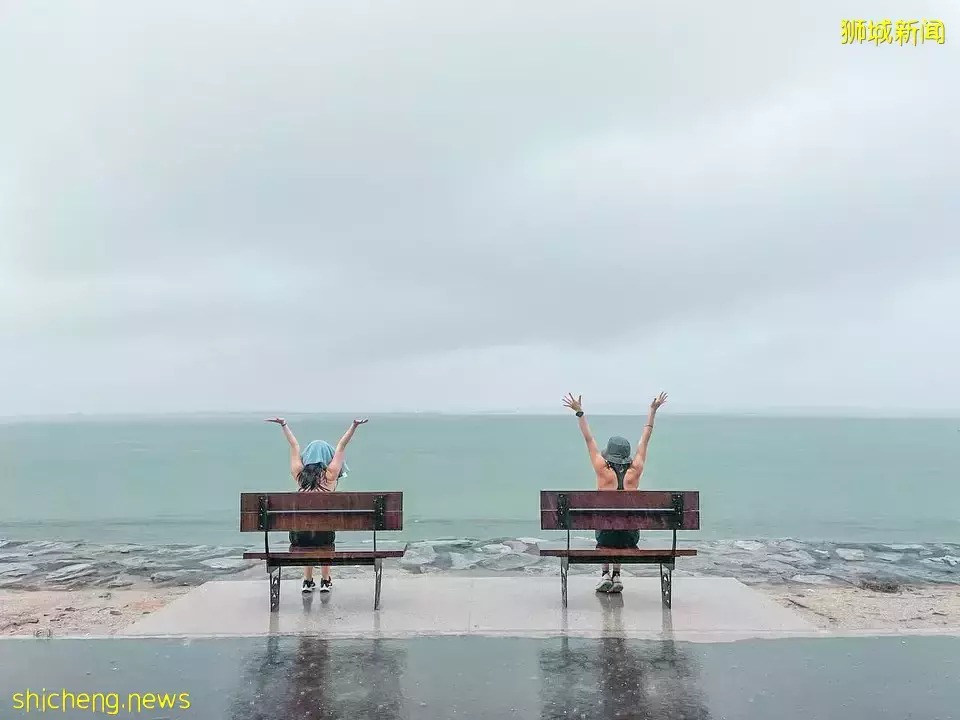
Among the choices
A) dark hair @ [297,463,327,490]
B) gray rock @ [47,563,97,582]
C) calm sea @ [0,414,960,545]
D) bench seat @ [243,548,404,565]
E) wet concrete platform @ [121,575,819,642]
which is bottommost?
calm sea @ [0,414,960,545]

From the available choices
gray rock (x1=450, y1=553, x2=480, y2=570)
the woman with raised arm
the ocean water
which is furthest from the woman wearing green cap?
gray rock (x1=450, y1=553, x2=480, y2=570)

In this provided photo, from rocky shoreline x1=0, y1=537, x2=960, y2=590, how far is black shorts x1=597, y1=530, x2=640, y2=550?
1.81m

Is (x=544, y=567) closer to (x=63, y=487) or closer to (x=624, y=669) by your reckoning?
(x=624, y=669)

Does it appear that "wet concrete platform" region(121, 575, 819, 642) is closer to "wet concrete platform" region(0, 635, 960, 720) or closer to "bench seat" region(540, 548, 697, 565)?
"wet concrete platform" region(0, 635, 960, 720)

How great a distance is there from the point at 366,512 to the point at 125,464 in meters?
67.1

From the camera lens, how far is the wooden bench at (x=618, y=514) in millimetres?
7426

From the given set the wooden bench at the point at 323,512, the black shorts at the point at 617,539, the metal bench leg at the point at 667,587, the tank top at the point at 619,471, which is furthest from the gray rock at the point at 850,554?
the wooden bench at the point at 323,512

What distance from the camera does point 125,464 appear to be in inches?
2653

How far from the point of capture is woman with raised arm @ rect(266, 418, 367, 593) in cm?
809

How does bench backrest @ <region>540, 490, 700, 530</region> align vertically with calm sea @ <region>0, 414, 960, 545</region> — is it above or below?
above

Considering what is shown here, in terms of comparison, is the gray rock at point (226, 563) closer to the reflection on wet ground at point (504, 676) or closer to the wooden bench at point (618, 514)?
the reflection on wet ground at point (504, 676)

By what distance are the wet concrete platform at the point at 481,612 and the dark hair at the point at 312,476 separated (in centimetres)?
111

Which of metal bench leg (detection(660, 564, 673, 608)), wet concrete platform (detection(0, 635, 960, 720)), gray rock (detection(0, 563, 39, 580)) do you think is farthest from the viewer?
gray rock (detection(0, 563, 39, 580))

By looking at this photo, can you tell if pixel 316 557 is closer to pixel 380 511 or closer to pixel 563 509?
pixel 380 511
